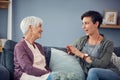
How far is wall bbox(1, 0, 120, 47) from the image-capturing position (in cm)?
381

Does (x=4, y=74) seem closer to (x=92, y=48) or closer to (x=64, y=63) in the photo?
(x=64, y=63)

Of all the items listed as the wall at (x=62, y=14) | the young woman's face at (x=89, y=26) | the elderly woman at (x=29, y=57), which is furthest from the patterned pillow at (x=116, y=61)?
the wall at (x=62, y=14)

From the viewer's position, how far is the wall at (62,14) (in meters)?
3.81

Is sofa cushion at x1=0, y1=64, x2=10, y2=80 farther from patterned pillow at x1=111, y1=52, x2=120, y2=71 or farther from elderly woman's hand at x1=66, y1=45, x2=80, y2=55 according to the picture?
patterned pillow at x1=111, y1=52, x2=120, y2=71

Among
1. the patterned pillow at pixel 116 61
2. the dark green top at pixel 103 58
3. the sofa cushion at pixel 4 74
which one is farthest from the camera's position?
the patterned pillow at pixel 116 61

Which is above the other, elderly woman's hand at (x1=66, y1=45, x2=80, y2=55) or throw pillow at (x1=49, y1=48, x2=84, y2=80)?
elderly woman's hand at (x1=66, y1=45, x2=80, y2=55)

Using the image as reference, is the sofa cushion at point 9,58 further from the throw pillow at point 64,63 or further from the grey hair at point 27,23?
the throw pillow at point 64,63

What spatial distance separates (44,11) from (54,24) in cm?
24

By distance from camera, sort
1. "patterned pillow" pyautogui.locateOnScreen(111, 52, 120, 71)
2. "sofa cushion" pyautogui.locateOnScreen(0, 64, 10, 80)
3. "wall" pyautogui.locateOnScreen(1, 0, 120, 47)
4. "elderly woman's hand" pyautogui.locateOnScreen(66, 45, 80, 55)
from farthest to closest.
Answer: "wall" pyautogui.locateOnScreen(1, 0, 120, 47) < "patterned pillow" pyautogui.locateOnScreen(111, 52, 120, 71) < "elderly woman's hand" pyautogui.locateOnScreen(66, 45, 80, 55) < "sofa cushion" pyautogui.locateOnScreen(0, 64, 10, 80)

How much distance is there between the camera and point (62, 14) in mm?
3822

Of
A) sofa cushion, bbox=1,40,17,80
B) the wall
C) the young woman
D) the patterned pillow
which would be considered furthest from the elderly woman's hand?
the wall

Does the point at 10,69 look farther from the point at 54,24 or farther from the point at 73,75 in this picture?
the point at 54,24

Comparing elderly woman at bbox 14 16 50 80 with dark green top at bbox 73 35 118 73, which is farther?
dark green top at bbox 73 35 118 73

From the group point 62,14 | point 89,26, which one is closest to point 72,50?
point 89,26
